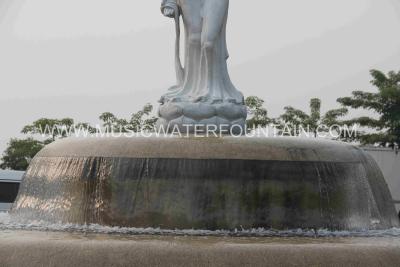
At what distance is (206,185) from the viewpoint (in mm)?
9883

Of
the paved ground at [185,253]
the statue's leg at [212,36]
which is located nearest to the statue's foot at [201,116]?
the statue's leg at [212,36]

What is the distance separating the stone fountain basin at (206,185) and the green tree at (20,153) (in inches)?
1201

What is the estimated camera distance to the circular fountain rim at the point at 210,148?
9.98 m

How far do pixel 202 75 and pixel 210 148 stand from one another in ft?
10.8

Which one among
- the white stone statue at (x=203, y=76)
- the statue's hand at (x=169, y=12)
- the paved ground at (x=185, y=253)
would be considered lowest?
the paved ground at (x=185, y=253)

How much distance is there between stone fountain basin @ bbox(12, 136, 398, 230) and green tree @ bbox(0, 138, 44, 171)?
30.5 metres

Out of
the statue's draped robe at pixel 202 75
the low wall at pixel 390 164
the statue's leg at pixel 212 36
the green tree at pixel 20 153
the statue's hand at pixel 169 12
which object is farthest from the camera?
the green tree at pixel 20 153

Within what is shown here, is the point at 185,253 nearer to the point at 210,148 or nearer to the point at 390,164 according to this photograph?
the point at 210,148

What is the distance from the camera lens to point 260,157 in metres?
10.0

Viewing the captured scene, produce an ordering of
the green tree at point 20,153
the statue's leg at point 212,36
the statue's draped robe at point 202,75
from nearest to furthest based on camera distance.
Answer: the statue's leg at point 212,36 < the statue's draped robe at point 202,75 < the green tree at point 20,153

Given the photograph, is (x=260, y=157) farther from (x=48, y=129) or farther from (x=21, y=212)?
(x=48, y=129)

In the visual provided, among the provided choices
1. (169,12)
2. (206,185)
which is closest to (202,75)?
(169,12)

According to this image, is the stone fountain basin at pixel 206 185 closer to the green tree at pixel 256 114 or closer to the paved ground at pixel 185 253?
the paved ground at pixel 185 253

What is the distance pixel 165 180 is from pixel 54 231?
1.48 m
